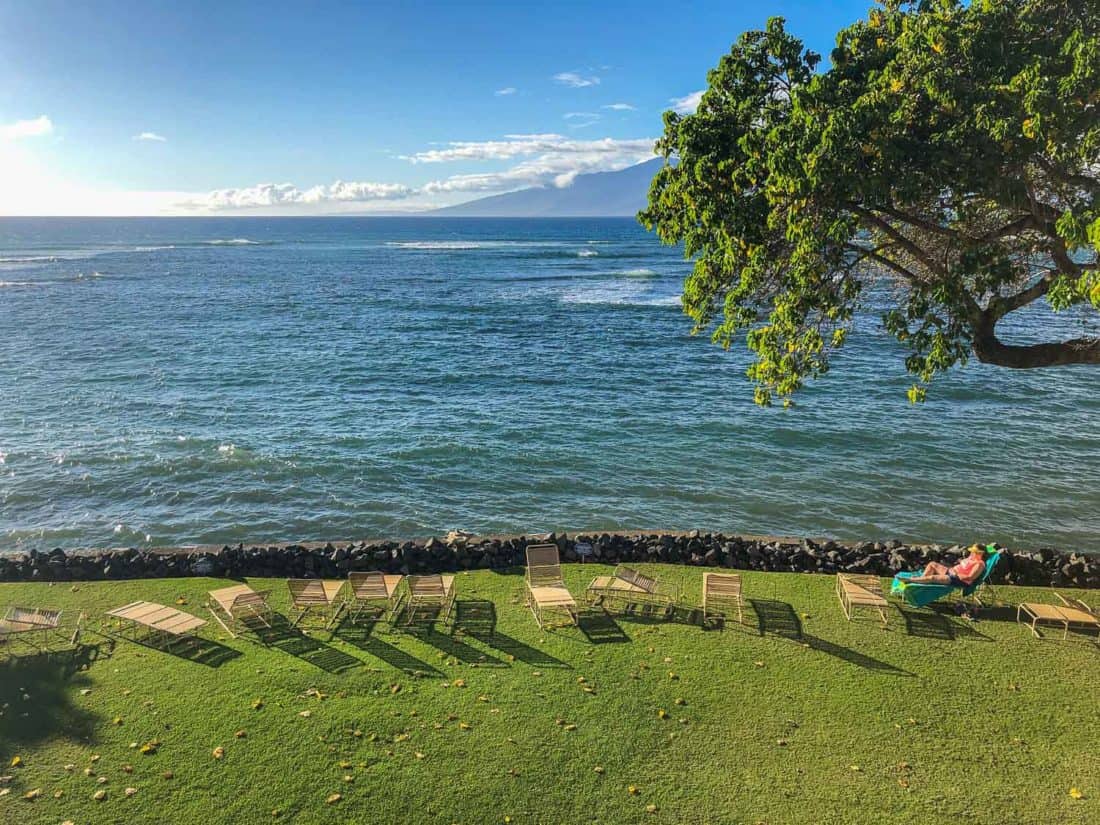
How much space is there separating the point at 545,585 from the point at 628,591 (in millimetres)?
1573

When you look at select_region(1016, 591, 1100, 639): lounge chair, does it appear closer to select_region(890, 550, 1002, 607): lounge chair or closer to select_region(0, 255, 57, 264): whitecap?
select_region(890, 550, 1002, 607): lounge chair

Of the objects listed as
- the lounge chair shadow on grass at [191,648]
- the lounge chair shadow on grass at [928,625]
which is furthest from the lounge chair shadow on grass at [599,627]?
the lounge chair shadow on grass at [191,648]

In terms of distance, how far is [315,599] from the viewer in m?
12.8

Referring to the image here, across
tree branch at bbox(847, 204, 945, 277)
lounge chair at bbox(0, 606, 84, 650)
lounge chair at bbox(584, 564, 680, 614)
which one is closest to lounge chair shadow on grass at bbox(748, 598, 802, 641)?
lounge chair at bbox(584, 564, 680, 614)

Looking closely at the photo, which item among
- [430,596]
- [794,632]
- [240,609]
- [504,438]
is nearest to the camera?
[794,632]

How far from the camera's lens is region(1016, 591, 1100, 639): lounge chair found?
12.0 meters

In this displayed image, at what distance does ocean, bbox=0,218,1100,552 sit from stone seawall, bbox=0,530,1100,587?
434cm

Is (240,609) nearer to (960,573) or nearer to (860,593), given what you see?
(860,593)

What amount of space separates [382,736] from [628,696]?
354cm

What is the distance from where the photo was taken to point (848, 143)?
10.4m

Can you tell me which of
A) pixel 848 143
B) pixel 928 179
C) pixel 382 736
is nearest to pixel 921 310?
pixel 928 179

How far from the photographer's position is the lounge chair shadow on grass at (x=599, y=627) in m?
12.1

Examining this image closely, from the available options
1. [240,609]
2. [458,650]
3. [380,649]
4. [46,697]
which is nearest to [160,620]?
[240,609]

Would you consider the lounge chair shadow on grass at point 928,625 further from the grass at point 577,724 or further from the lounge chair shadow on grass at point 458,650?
the lounge chair shadow on grass at point 458,650
